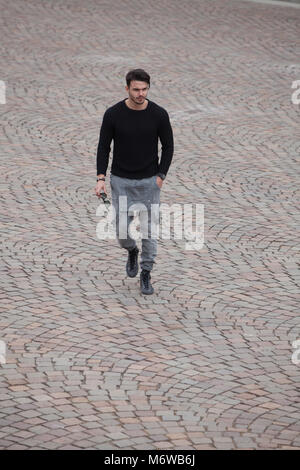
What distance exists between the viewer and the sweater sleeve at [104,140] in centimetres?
817

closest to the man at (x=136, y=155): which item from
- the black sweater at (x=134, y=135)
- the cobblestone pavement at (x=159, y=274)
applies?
the black sweater at (x=134, y=135)

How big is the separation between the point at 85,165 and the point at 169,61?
246 inches

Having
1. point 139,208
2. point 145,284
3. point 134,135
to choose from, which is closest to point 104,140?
point 134,135

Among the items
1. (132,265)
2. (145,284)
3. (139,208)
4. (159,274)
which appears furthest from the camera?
(159,274)

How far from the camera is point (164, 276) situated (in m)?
8.91

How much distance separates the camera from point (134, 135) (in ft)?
26.7

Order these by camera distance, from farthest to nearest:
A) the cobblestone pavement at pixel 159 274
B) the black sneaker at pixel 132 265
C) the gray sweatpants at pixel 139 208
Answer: the black sneaker at pixel 132 265, the gray sweatpants at pixel 139 208, the cobblestone pavement at pixel 159 274

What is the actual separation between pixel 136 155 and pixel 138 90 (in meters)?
0.58

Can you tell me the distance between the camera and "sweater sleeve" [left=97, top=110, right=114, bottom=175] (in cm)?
817

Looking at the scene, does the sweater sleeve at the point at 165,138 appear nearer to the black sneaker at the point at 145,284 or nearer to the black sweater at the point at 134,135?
the black sweater at the point at 134,135

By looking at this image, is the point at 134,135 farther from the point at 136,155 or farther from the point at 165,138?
the point at 165,138

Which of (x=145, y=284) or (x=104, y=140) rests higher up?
(x=104, y=140)
